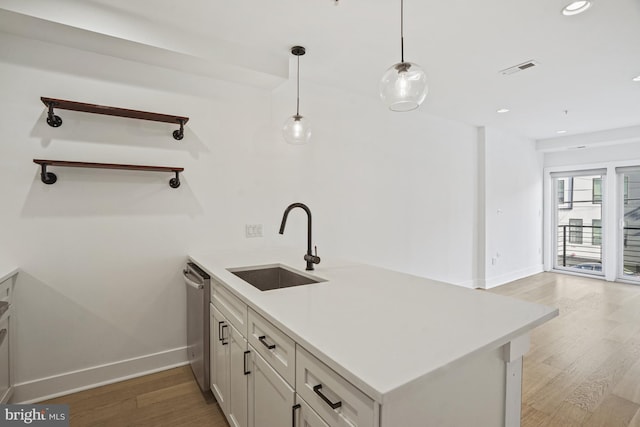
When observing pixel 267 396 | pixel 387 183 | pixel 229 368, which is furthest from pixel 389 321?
pixel 387 183

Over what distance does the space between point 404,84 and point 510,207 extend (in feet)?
16.1

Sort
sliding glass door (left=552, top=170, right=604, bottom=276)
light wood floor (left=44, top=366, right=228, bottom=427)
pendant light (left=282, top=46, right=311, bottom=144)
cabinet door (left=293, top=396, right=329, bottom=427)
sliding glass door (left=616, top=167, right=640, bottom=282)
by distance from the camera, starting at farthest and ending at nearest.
A: sliding glass door (left=552, top=170, right=604, bottom=276) < sliding glass door (left=616, top=167, right=640, bottom=282) < pendant light (left=282, top=46, right=311, bottom=144) < light wood floor (left=44, top=366, right=228, bottom=427) < cabinet door (left=293, top=396, right=329, bottom=427)

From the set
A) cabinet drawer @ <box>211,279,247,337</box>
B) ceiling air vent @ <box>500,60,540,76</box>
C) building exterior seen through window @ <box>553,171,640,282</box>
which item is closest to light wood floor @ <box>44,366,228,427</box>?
cabinet drawer @ <box>211,279,247,337</box>

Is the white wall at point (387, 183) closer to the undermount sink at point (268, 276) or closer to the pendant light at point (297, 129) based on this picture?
the pendant light at point (297, 129)

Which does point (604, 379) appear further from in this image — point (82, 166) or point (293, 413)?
point (82, 166)

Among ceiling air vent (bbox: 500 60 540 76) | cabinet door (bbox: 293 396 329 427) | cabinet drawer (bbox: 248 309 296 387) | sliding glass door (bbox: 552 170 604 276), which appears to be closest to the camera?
cabinet door (bbox: 293 396 329 427)

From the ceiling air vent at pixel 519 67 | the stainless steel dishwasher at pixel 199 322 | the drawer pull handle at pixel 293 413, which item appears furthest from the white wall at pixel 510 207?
the drawer pull handle at pixel 293 413

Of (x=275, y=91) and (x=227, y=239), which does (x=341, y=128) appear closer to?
(x=275, y=91)

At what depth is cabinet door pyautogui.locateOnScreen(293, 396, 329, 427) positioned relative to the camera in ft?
3.12

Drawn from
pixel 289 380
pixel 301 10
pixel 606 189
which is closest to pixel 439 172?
pixel 301 10

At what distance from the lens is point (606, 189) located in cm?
564

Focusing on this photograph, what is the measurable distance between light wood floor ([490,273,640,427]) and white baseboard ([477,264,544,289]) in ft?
1.78

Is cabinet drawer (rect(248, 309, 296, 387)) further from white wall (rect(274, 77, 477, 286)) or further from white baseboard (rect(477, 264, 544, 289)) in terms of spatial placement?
white baseboard (rect(477, 264, 544, 289))

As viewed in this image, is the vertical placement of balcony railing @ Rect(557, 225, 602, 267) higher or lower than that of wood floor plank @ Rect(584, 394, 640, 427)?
higher
